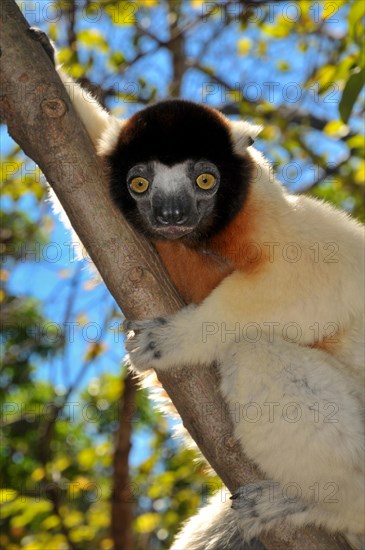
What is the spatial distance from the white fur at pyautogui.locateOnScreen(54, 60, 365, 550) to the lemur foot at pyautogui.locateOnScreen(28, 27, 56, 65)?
1.24 m

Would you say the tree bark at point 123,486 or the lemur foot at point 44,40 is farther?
the tree bark at point 123,486

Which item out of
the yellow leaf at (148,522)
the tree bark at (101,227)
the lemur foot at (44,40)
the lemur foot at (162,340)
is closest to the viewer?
the tree bark at (101,227)

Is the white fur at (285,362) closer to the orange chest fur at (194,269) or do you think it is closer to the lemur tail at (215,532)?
the orange chest fur at (194,269)

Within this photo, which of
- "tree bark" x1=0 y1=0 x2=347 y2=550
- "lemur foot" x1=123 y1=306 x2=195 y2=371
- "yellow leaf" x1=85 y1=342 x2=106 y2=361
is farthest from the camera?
"yellow leaf" x1=85 y1=342 x2=106 y2=361

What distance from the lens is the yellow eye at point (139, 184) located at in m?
3.33

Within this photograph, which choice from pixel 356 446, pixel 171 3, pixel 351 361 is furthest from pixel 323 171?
pixel 356 446

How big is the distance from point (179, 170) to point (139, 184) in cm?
21

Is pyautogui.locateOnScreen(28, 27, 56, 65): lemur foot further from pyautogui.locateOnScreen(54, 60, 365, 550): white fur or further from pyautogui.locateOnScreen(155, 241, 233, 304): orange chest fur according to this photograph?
pyautogui.locateOnScreen(54, 60, 365, 550): white fur

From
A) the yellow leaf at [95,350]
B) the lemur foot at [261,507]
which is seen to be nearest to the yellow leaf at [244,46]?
the yellow leaf at [95,350]

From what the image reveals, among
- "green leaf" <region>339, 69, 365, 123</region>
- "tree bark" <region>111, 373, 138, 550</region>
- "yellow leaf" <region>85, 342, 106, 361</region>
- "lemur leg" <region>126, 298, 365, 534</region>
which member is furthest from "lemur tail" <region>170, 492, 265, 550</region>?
"green leaf" <region>339, 69, 365, 123</region>

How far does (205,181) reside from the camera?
3.33 m

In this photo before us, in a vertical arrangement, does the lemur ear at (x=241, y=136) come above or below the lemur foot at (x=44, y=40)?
below

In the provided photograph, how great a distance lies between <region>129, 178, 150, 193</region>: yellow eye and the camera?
10.9 ft

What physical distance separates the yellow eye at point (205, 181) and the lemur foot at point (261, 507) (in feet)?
4.58
